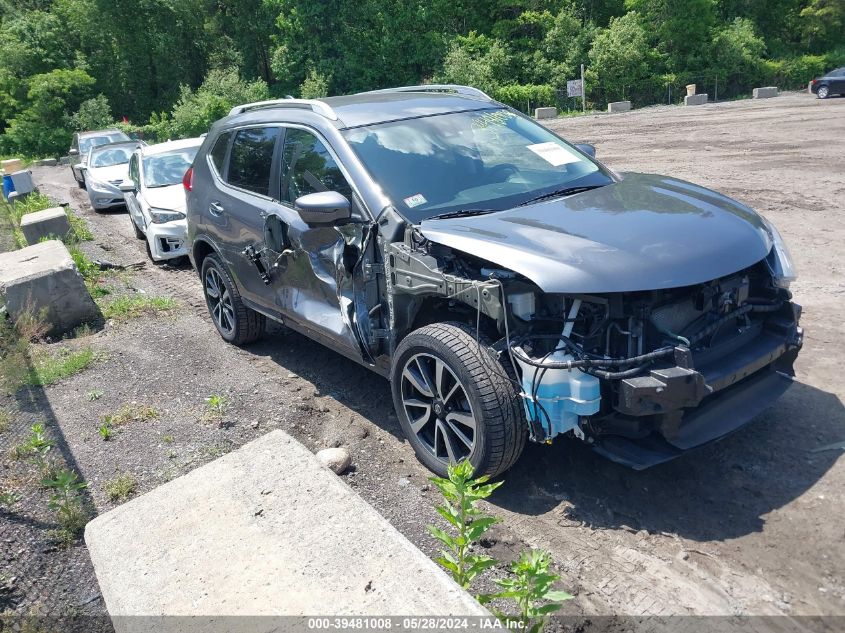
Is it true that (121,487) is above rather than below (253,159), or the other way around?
below

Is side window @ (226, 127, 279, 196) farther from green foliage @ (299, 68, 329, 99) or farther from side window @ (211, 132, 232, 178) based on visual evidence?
green foliage @ (299, 68, 329, 99)

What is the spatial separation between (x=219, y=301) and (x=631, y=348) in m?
4.23

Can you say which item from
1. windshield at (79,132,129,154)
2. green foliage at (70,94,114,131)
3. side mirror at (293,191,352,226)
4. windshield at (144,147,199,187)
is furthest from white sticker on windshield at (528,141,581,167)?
green foliage at (70,94,114,131)

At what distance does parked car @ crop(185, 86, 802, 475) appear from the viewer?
3.24 m

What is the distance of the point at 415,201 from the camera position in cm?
404

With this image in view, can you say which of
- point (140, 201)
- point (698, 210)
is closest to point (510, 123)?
point (698, 210)

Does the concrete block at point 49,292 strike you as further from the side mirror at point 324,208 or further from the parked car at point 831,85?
the parked car at point 831,85

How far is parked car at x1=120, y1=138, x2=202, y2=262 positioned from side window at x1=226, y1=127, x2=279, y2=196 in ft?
11.5

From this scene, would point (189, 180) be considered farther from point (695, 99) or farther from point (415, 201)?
point (695, 99)

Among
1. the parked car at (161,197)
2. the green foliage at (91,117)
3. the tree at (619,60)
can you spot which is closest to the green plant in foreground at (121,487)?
the parked car at (161,197)

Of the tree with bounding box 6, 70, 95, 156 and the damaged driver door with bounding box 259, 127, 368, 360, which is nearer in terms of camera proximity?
the damaged driver door with bounding box 259, 127, 368, 360

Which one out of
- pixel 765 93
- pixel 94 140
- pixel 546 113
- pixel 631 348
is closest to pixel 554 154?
→ pixel 631 348

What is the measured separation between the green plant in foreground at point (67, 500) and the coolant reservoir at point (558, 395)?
2.52 meters

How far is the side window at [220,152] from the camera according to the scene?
5.80 meters
